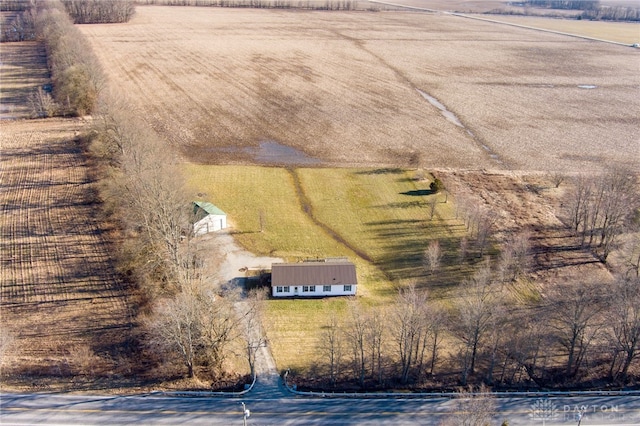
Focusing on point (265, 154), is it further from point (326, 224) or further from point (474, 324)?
point (474, 324)

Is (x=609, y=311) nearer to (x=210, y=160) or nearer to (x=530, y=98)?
(x=210, y=160)

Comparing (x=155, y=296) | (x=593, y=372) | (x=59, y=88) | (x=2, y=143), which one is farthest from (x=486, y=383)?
(x=59, y=88)

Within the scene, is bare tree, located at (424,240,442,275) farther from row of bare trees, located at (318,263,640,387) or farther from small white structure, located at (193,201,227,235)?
small white structure, located at (193,201,227,235)

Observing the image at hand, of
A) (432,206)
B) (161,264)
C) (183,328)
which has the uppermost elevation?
(432,206)

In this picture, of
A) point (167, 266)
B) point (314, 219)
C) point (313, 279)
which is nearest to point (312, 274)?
point (313, 279)

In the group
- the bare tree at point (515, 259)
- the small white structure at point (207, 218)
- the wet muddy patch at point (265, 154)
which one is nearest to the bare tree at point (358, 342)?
the bare tree at point (515, 259)

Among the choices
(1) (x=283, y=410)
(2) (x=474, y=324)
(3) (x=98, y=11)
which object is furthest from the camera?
(3) (x=98, y=11)

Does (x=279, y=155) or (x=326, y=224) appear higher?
(x=279, y=155)

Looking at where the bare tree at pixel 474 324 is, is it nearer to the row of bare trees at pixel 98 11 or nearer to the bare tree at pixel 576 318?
the bare tree at pixel 576 318
